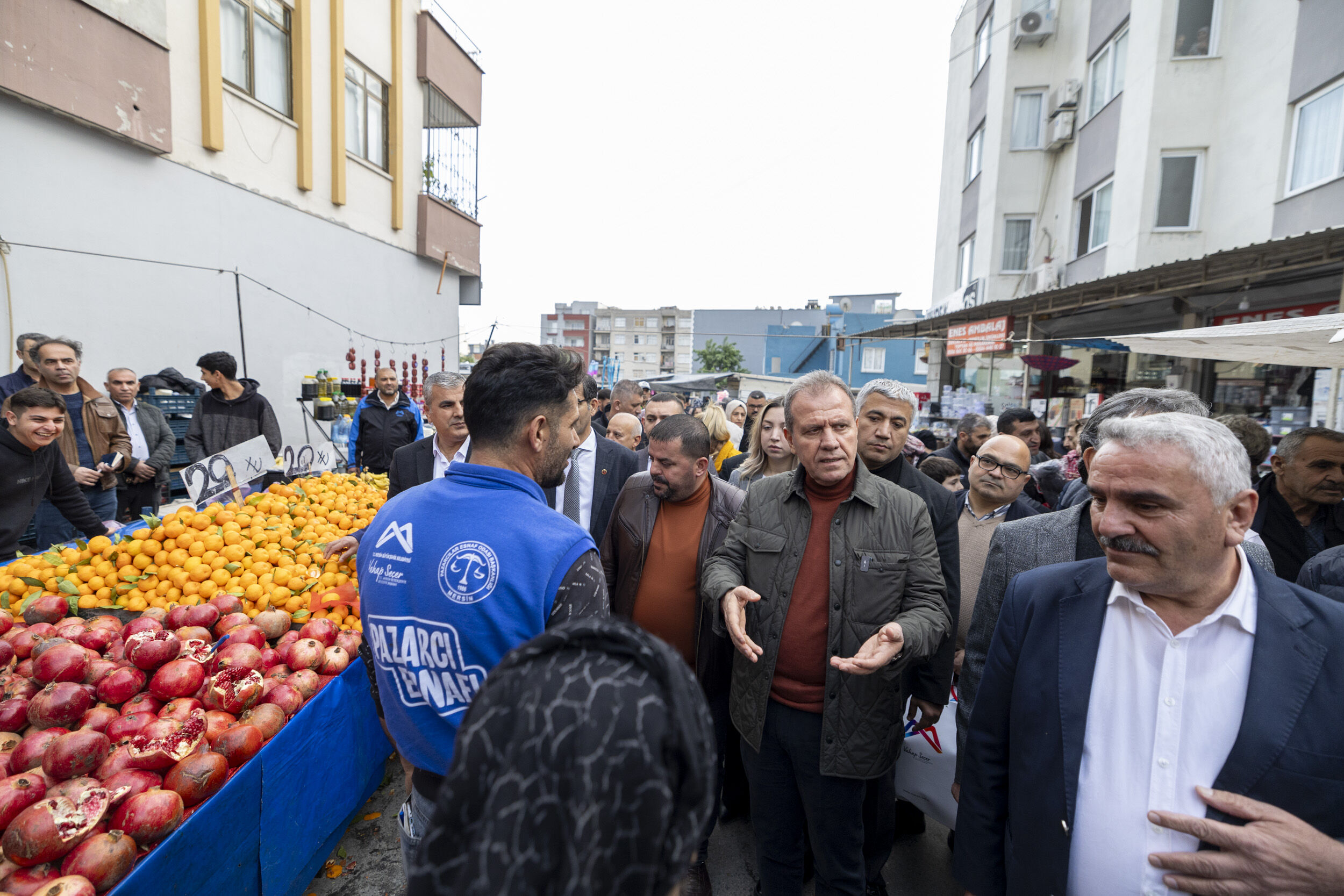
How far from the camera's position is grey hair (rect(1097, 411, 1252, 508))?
1.33 metres

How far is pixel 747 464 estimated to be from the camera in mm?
4621

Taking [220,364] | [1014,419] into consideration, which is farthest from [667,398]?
[220,364]

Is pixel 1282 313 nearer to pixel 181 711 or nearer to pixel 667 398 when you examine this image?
pixel 667 398

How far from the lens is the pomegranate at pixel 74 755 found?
1952mm

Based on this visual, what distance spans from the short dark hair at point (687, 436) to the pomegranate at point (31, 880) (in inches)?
93.3

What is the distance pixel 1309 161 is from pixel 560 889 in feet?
39.8

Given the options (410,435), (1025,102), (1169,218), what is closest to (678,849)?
(410,435)

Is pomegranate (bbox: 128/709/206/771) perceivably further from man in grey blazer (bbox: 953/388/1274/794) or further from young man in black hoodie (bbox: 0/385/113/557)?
man in grey blazer (bbox: 953/388/1274/794)

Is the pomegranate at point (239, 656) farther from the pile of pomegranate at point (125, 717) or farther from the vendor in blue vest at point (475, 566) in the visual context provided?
the vendor in blue vest at point (475, 566)

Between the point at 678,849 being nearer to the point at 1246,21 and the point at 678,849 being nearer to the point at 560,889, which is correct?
the point at 560,889

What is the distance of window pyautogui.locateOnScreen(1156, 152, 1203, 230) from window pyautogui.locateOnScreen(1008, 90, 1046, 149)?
499 centimetres

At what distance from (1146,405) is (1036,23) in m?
16.6

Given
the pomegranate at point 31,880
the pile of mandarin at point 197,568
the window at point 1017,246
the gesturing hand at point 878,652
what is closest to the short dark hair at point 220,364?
the pile of mandarin at point 197,568

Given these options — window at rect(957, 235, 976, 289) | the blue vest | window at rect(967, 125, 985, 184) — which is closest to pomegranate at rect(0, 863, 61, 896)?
the blue vest
